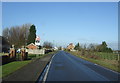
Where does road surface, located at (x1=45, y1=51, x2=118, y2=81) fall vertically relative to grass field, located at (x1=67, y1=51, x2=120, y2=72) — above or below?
above

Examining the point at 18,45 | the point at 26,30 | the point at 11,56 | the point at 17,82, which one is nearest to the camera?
the point at 17,82

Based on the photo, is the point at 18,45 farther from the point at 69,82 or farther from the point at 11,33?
the point at 69,82

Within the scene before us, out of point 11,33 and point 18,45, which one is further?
point 11,33

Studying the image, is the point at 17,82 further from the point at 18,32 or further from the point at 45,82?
the point at 18,32

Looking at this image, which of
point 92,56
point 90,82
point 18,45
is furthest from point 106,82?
point 18,45

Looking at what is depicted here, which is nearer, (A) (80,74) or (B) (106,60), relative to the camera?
(A) (80,74)

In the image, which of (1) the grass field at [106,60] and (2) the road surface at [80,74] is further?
(1) the grass field at [106,60]

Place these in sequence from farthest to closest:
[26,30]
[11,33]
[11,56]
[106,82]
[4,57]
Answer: [26,30]
[11,33]
[11,56]
[4,57]
[106,82]

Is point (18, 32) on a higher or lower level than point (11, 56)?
higher

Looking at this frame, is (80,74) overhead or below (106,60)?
overhead

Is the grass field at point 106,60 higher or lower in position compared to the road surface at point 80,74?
lower

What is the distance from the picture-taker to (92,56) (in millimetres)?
45094

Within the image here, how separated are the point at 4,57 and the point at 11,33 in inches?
2901

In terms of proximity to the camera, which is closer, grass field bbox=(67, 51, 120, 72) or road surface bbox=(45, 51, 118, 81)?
road surface bbox=(45, 51, 118, 81)
